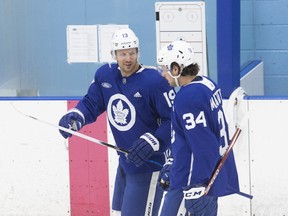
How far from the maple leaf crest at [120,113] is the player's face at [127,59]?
18 cm

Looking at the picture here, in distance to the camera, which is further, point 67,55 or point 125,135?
point 67,55

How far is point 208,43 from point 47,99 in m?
1.15

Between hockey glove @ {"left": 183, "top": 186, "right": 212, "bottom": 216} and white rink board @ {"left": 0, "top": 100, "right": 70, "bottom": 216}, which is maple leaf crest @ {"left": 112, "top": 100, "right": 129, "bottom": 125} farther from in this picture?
white rink board @ {"left": 0, "top": 100, "right": 70, "bottom": 216}

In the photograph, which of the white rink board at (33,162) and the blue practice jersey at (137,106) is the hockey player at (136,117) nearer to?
the blue practice jersey at (137,106)

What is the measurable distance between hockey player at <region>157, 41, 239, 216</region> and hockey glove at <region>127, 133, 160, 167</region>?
29 centimetres

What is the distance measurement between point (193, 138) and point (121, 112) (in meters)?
0.79

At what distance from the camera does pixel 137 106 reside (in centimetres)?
508

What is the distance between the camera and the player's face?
16.5ft

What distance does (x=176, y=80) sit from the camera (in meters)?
4.57

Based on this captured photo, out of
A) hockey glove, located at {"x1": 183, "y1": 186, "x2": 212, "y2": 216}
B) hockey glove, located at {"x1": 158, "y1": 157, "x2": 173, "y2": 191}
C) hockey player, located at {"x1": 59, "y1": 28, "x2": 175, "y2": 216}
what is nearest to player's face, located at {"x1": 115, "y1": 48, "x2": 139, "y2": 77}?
hockey player, located at {"x1": 59, "y1": 28, "x2": 175, "y2": 216}

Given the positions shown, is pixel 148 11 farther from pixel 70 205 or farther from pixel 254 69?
pixel 70 205

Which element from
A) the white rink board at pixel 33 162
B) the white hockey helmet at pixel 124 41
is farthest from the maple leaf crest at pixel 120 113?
the white rink board at pixel 33 162

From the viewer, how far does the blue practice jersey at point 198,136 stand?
14.5ft

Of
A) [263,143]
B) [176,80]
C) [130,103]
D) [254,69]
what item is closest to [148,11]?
[254,69]
